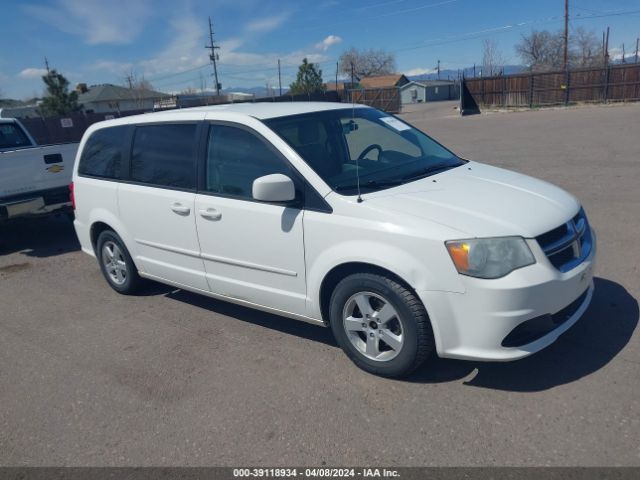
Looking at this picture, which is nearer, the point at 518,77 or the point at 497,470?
the point at 497,470

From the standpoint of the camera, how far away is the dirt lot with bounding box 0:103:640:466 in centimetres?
288

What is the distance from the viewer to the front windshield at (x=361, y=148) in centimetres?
378

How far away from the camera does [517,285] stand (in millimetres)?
2969

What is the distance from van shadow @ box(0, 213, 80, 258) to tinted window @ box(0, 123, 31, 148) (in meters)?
1.50

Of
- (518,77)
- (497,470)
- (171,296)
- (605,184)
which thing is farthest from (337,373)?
(518,77)

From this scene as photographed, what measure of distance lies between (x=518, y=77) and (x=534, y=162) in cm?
2622

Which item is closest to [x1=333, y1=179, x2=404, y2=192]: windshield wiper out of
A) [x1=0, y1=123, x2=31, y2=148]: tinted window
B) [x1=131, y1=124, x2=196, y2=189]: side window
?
[x1=131, y1=124, x2=196, y2=189]: side window

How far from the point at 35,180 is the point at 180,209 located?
436cm

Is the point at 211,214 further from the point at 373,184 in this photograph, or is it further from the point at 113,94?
the point at 113,94

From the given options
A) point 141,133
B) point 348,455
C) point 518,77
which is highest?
point 518,77

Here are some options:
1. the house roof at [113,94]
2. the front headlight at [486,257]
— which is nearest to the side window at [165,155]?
the front headlight at [486,257]

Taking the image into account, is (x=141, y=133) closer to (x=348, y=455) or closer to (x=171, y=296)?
(x=171, y=296)

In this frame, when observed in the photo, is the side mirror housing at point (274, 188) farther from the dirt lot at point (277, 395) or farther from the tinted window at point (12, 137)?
the tinted window at point (12, 137)

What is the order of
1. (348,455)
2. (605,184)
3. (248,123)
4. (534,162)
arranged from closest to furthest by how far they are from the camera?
(348,455)
(248,123)
(605,184)
(534,162)
